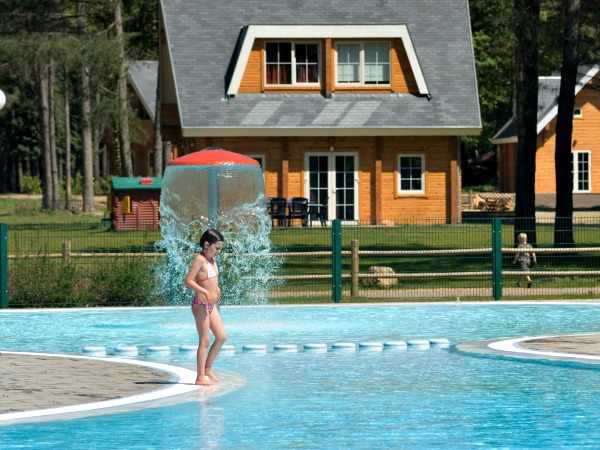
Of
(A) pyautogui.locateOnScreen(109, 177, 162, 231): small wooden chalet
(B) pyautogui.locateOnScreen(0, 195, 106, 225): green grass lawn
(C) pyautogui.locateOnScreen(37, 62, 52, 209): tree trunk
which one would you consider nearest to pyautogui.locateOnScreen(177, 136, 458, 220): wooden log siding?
(A) pyautogui.locateOnScreen(109, 177, 162, 231): small wooden chalet

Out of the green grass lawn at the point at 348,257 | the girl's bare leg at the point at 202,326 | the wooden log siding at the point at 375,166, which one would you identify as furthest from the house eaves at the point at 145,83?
the girl's bare leg at the point at 202,326

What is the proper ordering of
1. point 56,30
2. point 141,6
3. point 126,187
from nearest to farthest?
point 126,187 → point 56,30 → point 141,6

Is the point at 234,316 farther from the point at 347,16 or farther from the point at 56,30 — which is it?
the point at 56,30

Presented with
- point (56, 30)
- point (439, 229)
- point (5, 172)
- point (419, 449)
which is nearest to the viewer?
point (419, 449)

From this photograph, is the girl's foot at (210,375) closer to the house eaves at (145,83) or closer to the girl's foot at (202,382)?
the girl's foot at (202,382)

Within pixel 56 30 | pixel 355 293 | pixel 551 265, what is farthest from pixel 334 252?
pixel 56 30

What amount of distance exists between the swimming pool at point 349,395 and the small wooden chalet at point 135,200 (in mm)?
21819

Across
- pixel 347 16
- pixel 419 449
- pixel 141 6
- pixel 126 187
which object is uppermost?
pixel 141 6

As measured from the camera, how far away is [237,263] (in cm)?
2452

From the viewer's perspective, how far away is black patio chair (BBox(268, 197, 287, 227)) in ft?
134

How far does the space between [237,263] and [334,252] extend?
1835mm

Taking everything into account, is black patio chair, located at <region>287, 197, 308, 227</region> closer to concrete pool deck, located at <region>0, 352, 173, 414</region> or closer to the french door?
the french door

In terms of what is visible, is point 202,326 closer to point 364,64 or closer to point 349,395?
point 349,395

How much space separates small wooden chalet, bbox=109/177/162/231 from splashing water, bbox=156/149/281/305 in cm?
1497
